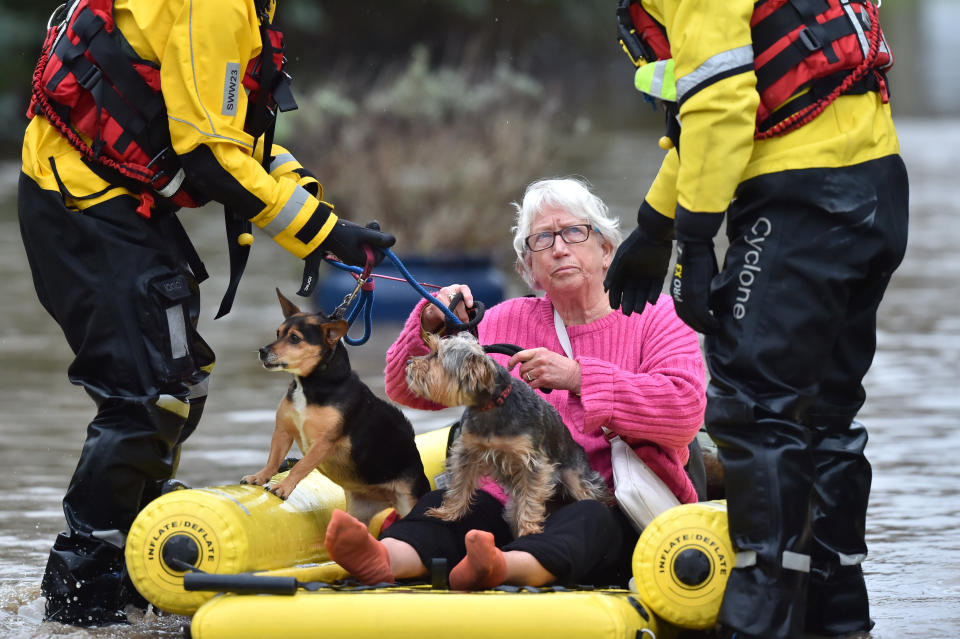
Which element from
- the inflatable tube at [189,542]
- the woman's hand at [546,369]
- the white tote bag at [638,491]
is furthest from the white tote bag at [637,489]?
the inflatable tube at [189,542]

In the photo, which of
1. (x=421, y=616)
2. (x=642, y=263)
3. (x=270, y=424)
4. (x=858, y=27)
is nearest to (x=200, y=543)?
(x=421, y=616)

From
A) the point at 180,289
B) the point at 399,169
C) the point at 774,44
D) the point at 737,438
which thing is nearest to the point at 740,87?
the point at 774,44

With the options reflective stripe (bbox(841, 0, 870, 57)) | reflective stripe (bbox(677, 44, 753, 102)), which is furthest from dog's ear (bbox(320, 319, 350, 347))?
reflective stripe (bbox(841, 0, 870, 57))

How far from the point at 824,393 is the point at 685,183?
91 centimetres

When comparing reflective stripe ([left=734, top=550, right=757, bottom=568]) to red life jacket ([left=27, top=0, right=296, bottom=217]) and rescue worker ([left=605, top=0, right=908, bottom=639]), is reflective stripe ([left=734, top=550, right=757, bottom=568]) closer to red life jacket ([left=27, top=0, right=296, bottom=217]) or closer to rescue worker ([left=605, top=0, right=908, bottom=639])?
rescue worker ([left=605, top=0, right=908, bottom=639])

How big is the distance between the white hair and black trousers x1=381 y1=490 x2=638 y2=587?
0.92 meters

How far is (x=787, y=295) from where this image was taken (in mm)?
3850

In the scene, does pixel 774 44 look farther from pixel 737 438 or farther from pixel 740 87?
pixel 737 438

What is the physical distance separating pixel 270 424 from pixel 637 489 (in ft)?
12.8

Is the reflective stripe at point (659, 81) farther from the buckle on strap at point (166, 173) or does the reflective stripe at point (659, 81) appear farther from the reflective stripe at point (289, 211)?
the buckle on strap at point (166, 173)

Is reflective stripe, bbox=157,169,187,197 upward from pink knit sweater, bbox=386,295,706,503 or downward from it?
upward

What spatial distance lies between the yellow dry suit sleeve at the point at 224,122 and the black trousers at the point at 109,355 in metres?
0.31

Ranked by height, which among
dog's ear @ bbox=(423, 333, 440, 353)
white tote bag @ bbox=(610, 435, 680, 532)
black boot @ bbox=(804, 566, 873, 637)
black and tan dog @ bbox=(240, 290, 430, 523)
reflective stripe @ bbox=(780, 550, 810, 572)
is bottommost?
black boot @ bbox=(804, 566, 873, 637)

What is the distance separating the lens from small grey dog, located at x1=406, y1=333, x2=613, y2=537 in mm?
4426
